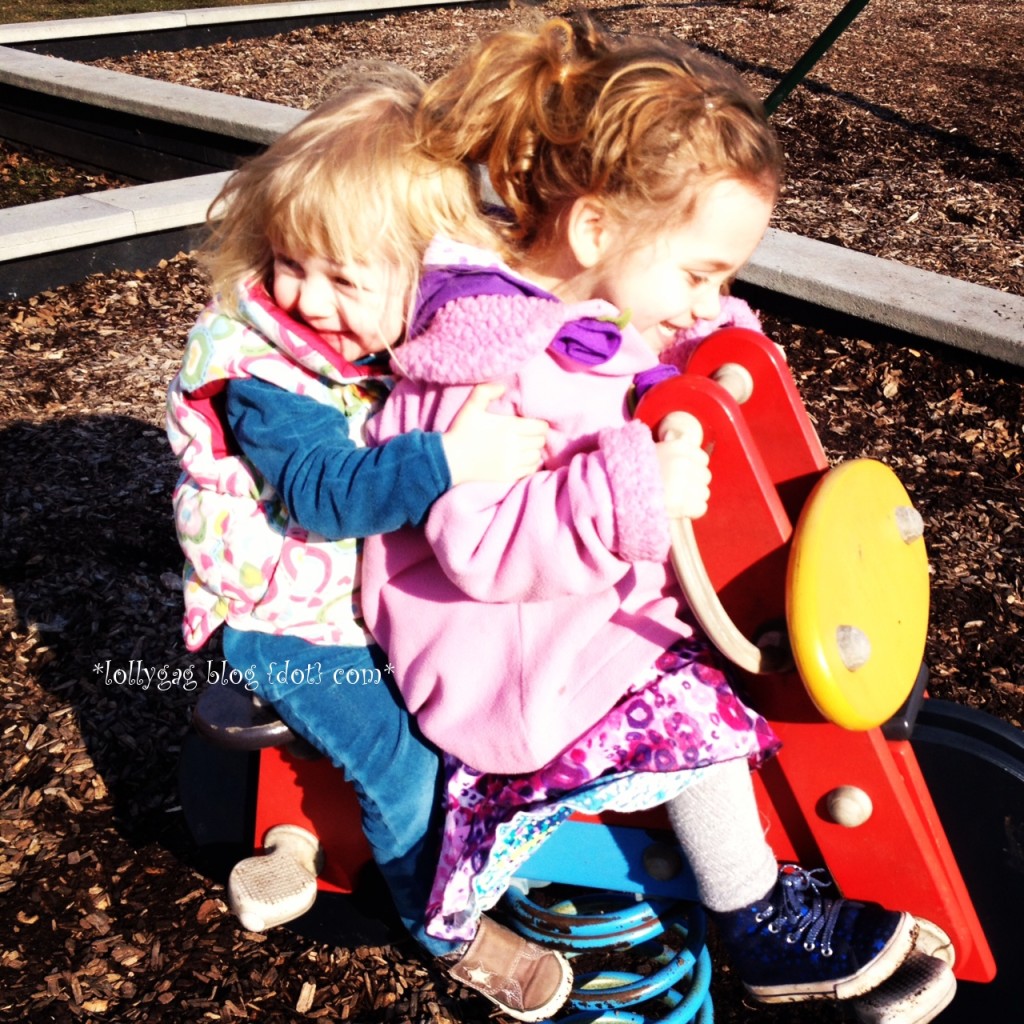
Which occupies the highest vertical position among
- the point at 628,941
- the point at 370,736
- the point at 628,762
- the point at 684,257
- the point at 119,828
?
the point at 684,257

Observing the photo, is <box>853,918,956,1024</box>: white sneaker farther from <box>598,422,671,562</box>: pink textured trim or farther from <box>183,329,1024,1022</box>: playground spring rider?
<box>598,422,671,562</box>: pink textured trim

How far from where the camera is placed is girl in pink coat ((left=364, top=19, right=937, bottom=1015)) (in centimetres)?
164

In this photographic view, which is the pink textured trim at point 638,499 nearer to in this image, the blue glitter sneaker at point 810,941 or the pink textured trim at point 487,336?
the pink textured trim at point 487,336

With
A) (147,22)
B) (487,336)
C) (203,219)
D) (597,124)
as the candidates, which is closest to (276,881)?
(487,336)

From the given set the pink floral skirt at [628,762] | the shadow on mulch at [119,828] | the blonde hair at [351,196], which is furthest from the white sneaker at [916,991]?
the blonde hair at [351,196]

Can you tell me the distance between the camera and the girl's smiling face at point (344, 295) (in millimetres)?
1755

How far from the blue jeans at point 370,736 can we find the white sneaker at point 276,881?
0.57 feet

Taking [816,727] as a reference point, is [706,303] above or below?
above

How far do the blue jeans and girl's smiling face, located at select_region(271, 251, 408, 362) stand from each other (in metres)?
0.51

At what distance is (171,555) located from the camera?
3.61 metres

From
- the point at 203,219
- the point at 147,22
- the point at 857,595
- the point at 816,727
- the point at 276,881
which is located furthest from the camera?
the point at 147,22

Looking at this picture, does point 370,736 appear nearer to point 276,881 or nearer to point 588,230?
point 276,881

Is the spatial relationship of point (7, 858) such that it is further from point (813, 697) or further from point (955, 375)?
point (955, 375)

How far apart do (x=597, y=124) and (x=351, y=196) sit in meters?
0.36
